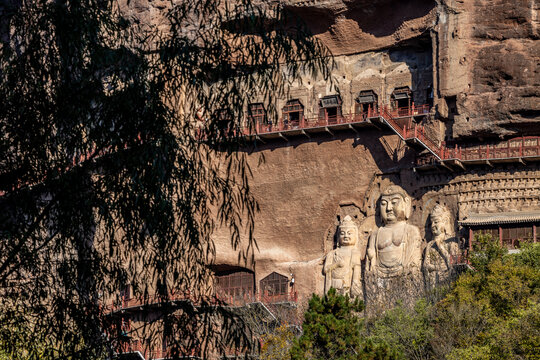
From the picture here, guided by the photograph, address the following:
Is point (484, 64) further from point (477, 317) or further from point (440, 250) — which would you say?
point (477, 317)

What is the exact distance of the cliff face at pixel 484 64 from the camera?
4534 cm

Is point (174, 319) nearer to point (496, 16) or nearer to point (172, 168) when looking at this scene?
point (172, 168)

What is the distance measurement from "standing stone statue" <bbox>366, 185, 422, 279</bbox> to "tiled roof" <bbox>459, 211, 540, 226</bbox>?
8.37 ft

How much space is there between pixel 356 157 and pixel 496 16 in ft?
27.3

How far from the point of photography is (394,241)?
46.9m

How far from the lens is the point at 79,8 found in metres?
16.6

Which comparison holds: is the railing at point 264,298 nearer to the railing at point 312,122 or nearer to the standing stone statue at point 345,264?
the standing stone statue at point 345,264

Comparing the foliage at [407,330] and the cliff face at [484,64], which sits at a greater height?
the cliff face at [484,64]

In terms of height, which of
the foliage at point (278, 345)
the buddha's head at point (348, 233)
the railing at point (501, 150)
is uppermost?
the railing at point (501, 150)

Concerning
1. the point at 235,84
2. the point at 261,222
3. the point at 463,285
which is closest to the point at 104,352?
the point at 235,84

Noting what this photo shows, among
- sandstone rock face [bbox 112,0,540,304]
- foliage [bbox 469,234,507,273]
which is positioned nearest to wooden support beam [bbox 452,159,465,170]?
sandstone rock face [bbox 112,0,540,304]

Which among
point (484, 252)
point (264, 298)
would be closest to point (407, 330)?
point (484, 252)

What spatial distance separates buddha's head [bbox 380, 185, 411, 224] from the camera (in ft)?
155

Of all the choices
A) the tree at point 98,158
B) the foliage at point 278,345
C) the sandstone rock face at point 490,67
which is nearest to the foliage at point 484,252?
the sandstone rock face at point 490,67
